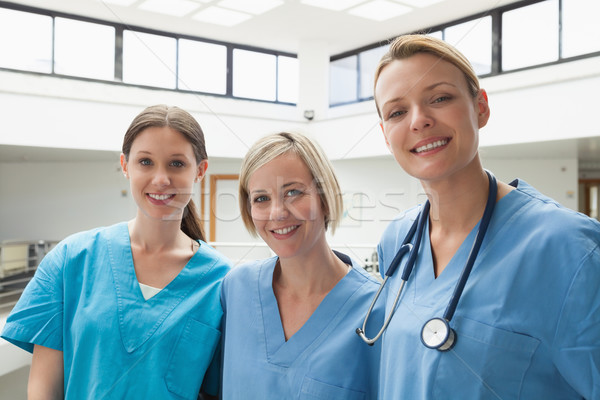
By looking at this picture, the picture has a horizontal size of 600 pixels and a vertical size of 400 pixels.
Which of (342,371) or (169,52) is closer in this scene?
(342,371)

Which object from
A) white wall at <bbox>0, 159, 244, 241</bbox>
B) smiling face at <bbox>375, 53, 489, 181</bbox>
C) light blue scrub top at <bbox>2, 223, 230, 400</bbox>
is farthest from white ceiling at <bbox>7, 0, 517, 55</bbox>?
light blue scrub top at <bbox>2, 223, 230, 400</bbox>

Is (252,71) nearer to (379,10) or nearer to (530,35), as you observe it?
(379,10)

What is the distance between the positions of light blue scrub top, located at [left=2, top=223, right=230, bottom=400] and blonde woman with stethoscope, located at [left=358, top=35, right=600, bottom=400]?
1.11 ft

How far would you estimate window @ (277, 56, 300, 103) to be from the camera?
4227mm

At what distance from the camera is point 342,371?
692mm

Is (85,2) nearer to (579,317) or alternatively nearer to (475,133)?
(475,133)

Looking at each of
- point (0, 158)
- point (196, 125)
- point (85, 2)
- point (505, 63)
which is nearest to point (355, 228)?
point (505, 63)

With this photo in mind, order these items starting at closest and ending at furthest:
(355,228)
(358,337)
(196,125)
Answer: (358,337), (196,125), (355,228)

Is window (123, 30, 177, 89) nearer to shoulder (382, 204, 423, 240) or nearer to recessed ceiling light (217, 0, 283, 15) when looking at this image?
recessed ceiling light (217, 0, 283, 15)

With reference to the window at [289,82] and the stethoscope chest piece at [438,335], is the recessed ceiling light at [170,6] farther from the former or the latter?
the stethoscope chest piece at [438,335]

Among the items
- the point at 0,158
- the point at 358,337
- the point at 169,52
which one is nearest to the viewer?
the point at 358,337

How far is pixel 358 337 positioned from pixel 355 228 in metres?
4.31

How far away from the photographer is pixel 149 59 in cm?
327

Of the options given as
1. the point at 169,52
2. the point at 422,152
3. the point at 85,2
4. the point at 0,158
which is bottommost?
the point at 422,152
